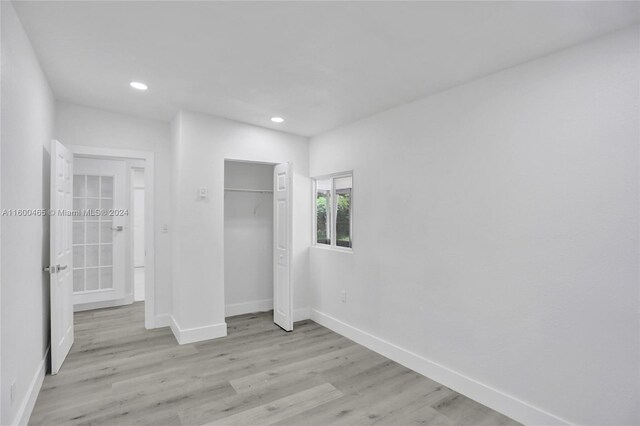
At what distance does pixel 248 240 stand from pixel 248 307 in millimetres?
988

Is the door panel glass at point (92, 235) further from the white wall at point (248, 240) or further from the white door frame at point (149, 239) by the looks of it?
the white wall at point (248, 240)

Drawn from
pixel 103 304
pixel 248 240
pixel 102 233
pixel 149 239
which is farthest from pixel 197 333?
pixel 102 233

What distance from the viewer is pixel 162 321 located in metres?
4.27

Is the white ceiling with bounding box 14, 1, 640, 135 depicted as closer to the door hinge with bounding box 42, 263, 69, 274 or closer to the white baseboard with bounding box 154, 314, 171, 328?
the door hinge with bounding box 42, 263, 69, 274

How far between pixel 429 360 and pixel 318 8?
9.59 ft

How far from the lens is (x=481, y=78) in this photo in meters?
2.66

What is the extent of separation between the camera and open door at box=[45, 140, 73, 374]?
2936mm

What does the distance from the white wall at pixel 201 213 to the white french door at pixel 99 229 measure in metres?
1.75

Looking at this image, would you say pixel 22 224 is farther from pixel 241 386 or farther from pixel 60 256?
pixel 241 386

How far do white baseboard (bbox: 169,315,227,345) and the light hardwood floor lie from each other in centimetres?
9

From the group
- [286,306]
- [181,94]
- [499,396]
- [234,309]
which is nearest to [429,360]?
[499,396]

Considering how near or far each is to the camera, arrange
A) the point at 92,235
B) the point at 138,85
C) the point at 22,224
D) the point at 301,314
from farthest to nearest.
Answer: the point at 92,235 < the point at 301,314 < the point at 138,85 < the point at 22,224

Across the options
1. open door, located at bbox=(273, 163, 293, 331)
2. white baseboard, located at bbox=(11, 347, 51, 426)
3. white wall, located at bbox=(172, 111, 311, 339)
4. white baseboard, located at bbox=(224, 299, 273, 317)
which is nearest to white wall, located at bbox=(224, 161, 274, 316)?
white baseboard, located at bbox=(224, 299, 273, 317)

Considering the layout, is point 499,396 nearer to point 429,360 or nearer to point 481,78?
point 429,360
